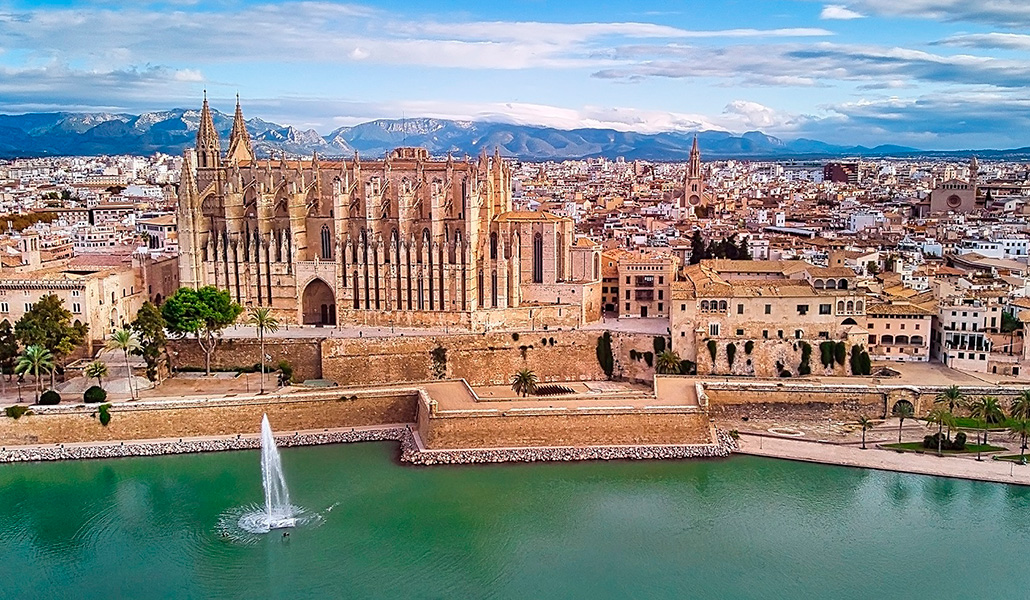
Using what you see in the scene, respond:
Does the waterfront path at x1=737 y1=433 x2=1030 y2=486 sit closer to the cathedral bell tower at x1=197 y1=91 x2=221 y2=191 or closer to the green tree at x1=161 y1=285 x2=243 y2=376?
the green tree at x1=161 y1=285 x2=243 y2=376

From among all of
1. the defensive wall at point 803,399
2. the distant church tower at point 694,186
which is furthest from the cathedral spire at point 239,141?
the distant church tower at point 694,186

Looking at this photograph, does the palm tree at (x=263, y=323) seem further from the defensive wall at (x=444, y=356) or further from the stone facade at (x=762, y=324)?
the stone facade at (x=762, y=324)

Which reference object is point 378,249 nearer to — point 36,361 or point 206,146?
point 206,146

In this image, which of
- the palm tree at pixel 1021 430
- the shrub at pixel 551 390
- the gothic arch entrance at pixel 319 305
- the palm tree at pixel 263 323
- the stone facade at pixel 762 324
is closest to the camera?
the palm tree at pixel 1021 430

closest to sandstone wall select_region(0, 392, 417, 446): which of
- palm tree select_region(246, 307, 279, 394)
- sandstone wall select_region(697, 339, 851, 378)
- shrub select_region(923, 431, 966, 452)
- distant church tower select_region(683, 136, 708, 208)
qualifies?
palm tree select_region(246, 307, 279, 394)

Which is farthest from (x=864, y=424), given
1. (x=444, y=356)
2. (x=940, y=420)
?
(x=444, y=356)

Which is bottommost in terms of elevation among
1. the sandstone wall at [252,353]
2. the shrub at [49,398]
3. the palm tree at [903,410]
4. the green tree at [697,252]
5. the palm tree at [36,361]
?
the palm tree at [903,410]

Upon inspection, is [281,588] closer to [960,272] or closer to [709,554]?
[709,554]
